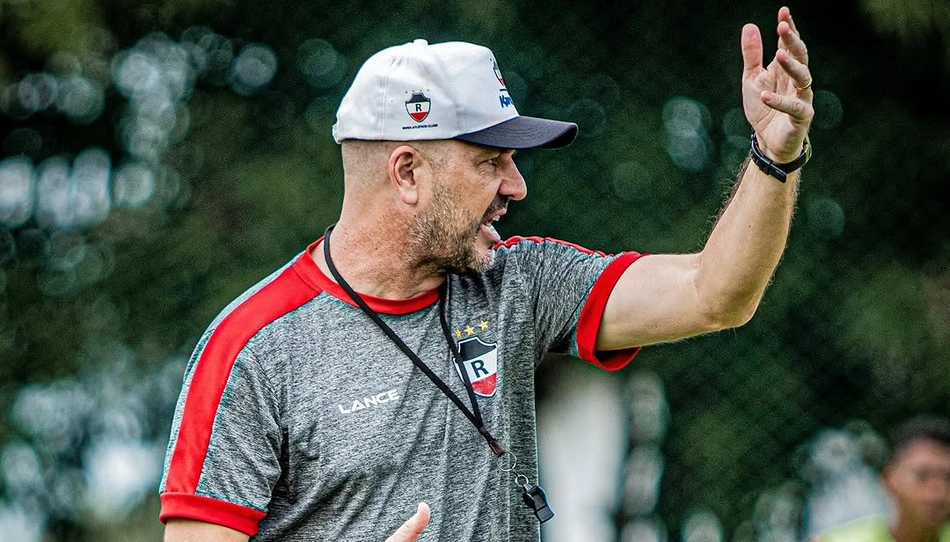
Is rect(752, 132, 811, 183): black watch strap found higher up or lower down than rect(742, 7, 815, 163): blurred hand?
lower down

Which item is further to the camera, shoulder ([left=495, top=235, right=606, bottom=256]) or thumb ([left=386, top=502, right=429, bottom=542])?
shoulder ([left=495, top=235, right=606, bottom=256])

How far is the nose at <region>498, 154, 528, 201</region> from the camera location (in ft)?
8.36

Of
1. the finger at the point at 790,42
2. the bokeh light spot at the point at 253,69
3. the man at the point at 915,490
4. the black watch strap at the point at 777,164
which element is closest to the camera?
the finger at the point at 790,42

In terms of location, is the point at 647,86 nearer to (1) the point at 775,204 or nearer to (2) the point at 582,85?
(2) the point at 582,85

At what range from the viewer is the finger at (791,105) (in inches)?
81.8

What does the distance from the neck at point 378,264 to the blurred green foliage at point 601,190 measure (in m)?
1.90

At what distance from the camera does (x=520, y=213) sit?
4.43 meters

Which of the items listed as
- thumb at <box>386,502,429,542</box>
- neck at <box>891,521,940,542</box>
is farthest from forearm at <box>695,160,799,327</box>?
neck at <box>891,521,940,542</box>

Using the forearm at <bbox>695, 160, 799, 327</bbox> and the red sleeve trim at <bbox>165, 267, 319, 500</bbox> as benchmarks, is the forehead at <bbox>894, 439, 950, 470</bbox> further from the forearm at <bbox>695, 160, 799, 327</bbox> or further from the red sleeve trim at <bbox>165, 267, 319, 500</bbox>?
the red sleeve trim at <bbox>165, 267, 319, 500</bbox>

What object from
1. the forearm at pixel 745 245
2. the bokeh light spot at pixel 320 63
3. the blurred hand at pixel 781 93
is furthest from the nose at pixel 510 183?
the bokeh light spot at pixel 320 63

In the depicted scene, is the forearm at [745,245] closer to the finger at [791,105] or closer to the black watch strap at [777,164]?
the black watch strap at [777,164]

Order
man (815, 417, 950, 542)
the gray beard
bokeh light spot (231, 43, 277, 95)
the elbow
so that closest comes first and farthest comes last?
the elbow → the gray beard → man (815, 417, 950, 542) → bokeh light spot (231, 43, 277, 95)

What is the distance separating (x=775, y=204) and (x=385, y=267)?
0.78m

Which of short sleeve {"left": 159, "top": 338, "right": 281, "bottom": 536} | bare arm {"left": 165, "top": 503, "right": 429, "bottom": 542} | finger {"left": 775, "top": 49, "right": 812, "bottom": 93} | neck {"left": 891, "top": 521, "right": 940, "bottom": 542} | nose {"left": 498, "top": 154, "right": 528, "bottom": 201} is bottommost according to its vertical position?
neck {"left": 891, "top": 521, "right": 940, "bottom": 542}
